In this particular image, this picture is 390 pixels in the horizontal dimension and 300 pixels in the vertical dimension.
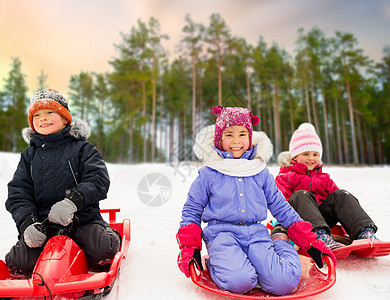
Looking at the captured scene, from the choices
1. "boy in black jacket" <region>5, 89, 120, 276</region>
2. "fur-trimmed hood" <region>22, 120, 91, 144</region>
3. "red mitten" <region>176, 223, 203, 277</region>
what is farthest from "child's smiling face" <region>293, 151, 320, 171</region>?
"fur-trimmed hood" <region>22, 120, 91, 144</region>

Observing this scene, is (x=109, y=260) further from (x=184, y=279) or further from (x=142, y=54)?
(x=142, y=54)

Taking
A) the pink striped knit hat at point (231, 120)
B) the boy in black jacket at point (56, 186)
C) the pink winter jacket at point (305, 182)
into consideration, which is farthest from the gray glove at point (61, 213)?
the pink winter jacket at point (305, 182)

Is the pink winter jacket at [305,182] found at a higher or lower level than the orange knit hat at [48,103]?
lower

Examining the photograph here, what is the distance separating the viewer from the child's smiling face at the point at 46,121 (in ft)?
6.17

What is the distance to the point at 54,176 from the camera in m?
1.81

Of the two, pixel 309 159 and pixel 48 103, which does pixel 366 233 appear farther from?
pixel 48 103

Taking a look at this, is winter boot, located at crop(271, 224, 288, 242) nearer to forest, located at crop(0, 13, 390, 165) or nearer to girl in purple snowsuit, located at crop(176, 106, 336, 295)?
girl in purple snowsuit, located at crop(176, 106, 336, 295)

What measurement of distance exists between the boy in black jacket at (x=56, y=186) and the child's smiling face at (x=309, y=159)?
196 centimetres

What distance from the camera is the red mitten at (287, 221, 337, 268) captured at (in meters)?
1.59

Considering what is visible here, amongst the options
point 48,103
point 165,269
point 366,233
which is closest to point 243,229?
point 165,269

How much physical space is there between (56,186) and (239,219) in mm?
1286

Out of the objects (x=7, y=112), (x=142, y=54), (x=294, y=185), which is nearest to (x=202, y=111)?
(x=142, y=54)

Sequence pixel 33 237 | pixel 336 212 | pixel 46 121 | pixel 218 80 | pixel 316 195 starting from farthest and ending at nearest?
pixel 218 80, pixel 316 195, pixel 336 212, pixel 46 121, pixel 33 237

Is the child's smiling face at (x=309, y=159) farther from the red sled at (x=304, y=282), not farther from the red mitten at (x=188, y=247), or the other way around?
the red mitten at (x=188, y=247)
